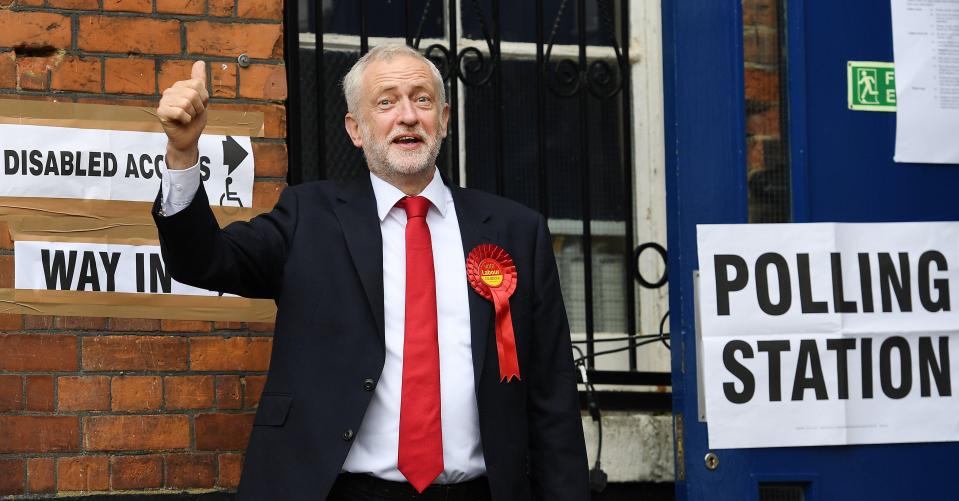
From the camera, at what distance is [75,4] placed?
13.0ft

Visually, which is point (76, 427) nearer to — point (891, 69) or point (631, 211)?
point (631, 211)

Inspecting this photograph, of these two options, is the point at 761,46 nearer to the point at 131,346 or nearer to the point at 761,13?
the point at 761,13

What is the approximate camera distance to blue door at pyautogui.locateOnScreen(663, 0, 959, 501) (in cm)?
392

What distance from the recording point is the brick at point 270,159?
409cm

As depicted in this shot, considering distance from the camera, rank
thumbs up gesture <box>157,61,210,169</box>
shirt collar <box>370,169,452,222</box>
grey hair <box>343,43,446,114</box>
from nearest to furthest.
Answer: thumbs up gesture <box>157,61,210,169</box>, shirt collar <box>370,169,452,222</box>, grey hair <box>343,43,446,114</box>

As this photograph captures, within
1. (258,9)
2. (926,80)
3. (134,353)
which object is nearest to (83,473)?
(134,353)

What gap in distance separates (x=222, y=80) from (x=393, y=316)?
3.98 ft

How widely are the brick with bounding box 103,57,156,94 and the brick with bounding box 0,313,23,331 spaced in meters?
0.71

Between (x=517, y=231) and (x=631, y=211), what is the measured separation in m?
1.32

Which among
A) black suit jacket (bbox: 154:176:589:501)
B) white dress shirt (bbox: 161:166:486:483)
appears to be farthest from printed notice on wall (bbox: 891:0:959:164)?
white dress shirt (bbox: 161:166:486:483)

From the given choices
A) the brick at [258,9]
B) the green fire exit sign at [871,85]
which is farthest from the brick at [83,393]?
the green fire exit sign at [871,85]

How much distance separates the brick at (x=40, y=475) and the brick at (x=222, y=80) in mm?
1192

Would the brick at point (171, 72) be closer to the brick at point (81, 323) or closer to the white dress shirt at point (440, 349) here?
the brick at point (81, 323)

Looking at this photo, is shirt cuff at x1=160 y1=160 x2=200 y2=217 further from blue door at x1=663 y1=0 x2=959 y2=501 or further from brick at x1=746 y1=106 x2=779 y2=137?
brick at x1=746 y1=106 x2=779 y2=137
